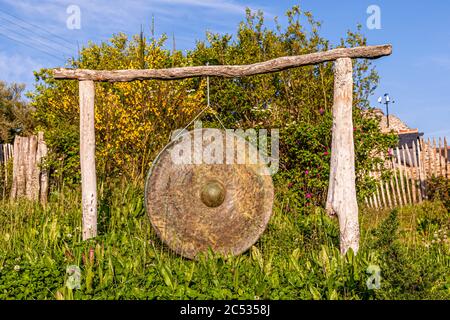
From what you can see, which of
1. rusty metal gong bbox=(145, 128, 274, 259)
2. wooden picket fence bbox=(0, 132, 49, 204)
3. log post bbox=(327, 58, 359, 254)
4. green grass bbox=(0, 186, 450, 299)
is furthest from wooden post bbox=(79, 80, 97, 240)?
wooden picket fence bbox=(0, 132, 49, 204)

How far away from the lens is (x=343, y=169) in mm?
5832

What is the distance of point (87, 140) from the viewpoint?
255 inches

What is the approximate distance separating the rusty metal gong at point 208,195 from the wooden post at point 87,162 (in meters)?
0.76

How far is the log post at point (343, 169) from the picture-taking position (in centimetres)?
581

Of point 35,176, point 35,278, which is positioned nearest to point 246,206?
point 35,278

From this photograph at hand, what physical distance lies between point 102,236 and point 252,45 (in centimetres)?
834

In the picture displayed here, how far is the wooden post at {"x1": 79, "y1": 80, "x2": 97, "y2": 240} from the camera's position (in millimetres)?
6461

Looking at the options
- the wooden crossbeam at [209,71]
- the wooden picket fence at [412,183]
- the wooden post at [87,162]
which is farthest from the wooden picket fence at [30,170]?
the wooden picket fence at [412,183]

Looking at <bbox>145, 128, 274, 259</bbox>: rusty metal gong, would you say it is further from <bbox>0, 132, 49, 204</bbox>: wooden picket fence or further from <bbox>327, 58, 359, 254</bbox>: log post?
<bbox>0, 132, 49, 204</bbox>: wooden picket fence

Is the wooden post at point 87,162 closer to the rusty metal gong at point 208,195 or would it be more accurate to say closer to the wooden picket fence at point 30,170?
the rusty metal gong at point 208,195

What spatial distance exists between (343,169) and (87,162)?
10.4ft

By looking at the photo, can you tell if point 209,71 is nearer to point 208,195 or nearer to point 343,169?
point 208,195

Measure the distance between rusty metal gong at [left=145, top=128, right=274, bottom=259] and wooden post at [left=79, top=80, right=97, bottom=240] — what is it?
759mm

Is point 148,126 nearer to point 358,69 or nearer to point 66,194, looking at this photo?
point 66,194
